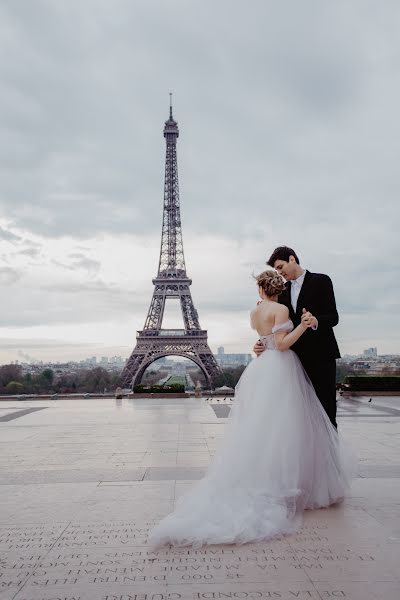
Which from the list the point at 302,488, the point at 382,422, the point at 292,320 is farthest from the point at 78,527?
the point at 382,422

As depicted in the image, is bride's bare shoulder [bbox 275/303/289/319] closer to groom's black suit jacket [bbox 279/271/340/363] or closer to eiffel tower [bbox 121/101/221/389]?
groom's black suit jacket [bbox 279/271/340/363]

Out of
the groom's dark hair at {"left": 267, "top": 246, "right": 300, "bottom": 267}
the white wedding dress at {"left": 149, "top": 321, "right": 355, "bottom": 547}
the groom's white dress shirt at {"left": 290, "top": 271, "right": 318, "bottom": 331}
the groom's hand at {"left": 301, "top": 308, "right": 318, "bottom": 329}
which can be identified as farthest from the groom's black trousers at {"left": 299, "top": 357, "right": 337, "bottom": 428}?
the groom's dark hair at {"left": 267, "top": 246, "right": 300, "bottom": 267}

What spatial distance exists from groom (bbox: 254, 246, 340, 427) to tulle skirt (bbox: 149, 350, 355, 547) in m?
0.25

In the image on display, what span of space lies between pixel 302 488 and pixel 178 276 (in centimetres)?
5220

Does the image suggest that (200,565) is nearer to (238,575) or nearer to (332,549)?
(238,575)

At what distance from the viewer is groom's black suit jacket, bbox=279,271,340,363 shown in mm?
5910

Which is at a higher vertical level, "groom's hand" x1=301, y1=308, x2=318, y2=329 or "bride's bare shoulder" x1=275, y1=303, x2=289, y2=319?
"bride's bare shoulder" x1=275, y1=303, x2=289, y2=319

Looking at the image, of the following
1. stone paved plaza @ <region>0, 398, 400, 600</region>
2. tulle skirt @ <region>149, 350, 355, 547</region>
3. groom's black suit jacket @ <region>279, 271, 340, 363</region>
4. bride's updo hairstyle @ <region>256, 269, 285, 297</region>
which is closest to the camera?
stone paved plaza @ <region>0, 398, 400, 600</region>

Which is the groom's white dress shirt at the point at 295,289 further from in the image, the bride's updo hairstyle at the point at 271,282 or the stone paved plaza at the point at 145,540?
the stone paved plaza at the point at 145,540

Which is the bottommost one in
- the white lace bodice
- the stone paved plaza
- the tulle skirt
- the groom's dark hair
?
the stone paved plaza

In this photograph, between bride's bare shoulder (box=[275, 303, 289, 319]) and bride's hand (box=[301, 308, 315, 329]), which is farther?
bride's bare shoulder (box=[275, 303, 289, 319])

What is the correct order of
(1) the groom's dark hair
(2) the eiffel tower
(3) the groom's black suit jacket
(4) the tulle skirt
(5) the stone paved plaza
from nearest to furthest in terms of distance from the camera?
(5) the stone paved plaza, (4) the tulle skirt, (3) the groom's black suit jacket, (1) the groom's dark hair, (2) the eiffel tower

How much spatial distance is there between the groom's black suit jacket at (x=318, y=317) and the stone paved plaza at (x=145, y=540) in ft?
4.87

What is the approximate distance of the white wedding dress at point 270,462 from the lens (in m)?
4.59
